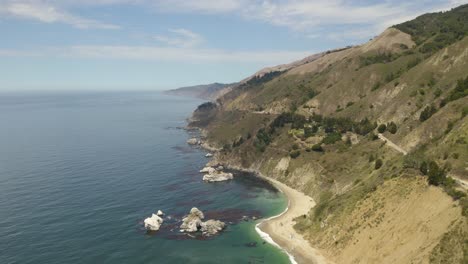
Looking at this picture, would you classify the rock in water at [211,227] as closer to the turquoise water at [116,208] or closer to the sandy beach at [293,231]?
the turquoise water at [116,208]

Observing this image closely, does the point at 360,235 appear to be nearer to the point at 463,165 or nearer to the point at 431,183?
the point at 431,183

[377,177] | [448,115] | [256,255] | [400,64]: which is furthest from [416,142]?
[400,64]

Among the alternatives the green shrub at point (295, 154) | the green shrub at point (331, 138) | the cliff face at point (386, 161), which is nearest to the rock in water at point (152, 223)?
the cliff face at point (386, 161)

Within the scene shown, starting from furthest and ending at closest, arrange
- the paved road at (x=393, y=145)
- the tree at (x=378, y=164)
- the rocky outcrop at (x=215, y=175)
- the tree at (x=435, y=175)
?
the rocky outcrop at (x=215, y=175)
the paved road at (x=393, y=145)
the tree at (x=378, y=164)
the tree at (x=435, y=175)

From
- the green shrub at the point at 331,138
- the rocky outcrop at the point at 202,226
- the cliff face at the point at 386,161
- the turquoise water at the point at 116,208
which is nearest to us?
the cliff face at the point at 386,161

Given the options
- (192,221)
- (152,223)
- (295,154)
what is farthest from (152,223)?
(295,154)

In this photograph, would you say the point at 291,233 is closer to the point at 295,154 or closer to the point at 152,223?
the point at 152,223

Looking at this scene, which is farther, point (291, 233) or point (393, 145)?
point (393, 145)
